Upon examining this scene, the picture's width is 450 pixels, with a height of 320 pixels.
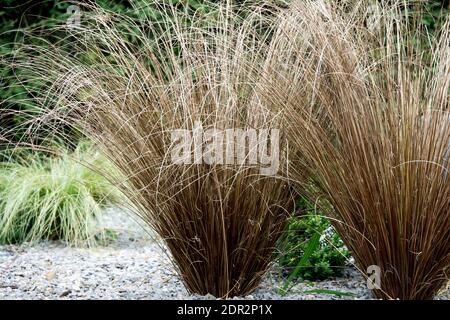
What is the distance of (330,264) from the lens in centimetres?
394

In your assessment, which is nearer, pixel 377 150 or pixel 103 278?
pixel 377 150

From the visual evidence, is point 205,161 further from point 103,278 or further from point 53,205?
point 53,205

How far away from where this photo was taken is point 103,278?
13.1 ft

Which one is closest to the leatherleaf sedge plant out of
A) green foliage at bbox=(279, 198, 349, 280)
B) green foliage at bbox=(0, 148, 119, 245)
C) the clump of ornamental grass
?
the clump of ornamental grass

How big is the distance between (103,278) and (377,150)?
1.93 meters

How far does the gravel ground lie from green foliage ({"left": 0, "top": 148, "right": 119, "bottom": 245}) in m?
0.20

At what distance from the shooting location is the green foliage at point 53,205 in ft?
17.9

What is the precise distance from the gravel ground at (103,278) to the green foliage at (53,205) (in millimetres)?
197

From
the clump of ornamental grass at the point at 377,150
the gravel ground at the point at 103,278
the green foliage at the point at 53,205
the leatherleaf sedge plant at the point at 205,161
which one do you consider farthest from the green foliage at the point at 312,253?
the green foliage at the point at 53,205

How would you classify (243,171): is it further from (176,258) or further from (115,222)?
Answer: (115,222)

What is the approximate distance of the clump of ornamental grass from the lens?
9.48ft

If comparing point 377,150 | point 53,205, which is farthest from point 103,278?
point 377,150
